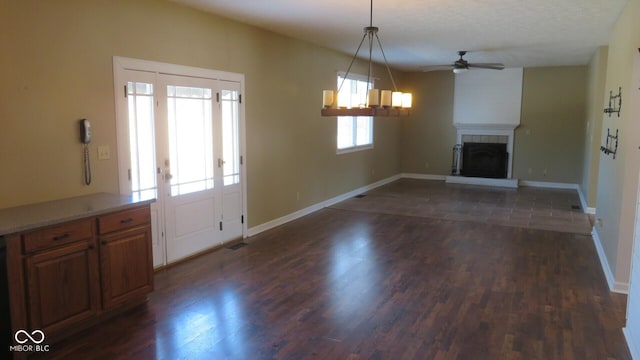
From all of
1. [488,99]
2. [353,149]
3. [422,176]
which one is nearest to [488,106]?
[488,99]

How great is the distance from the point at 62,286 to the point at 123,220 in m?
0.64

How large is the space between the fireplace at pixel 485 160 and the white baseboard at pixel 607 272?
489 cm

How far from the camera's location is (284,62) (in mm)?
6344

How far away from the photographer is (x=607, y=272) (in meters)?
4.39

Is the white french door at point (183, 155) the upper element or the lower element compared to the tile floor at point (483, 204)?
upper

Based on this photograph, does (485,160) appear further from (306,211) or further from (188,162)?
(188,162)

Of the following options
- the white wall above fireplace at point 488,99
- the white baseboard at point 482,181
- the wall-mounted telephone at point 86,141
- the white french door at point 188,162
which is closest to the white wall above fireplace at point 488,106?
the white wall above fireplace at point 488,99

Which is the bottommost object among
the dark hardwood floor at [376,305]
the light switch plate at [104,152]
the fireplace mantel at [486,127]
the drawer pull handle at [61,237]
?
the dark hardwood floor at [376,305]

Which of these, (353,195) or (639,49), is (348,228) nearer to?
(353,195)

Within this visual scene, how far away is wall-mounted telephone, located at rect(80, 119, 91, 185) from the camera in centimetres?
366

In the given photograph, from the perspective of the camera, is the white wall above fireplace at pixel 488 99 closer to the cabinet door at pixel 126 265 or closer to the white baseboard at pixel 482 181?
the white baseboard at pixel 482 181

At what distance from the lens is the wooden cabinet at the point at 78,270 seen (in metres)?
2.81

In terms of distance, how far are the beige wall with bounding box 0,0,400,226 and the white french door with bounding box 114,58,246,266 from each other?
0.63 ft

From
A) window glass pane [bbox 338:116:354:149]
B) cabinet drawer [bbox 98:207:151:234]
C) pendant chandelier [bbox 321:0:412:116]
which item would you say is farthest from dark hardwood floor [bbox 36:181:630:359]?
window glass pane [bbox 338:116:354:149]
